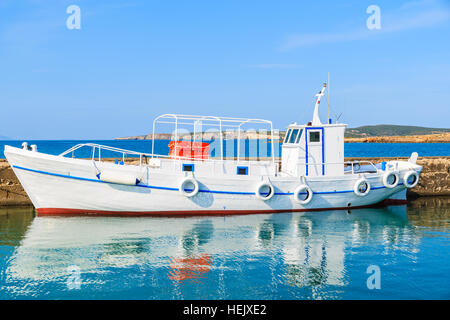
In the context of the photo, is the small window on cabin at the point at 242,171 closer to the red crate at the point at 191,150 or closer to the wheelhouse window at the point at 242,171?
the wheelhouse window at the point at 242,171

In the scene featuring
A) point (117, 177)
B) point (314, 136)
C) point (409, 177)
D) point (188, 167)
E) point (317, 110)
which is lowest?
point (409, 177)

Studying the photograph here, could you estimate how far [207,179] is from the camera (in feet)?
43.1

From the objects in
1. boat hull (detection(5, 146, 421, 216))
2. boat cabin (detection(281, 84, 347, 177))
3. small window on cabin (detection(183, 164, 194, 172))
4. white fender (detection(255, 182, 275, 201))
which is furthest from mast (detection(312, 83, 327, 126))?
small window on cabin (detection(183, 164, 194, 172))

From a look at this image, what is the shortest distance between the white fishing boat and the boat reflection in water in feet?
2.13

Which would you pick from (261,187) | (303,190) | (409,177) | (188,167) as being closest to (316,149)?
(303,190)

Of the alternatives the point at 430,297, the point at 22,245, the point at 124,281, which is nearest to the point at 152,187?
the point at 22,245

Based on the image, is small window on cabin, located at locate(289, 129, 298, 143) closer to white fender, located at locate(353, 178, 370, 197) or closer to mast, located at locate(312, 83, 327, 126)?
mast, located at locate(312, 83, 327, 126)

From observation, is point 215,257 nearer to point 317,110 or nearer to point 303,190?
point 303,190

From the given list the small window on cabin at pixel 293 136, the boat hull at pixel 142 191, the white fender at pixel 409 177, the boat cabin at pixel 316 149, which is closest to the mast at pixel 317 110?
the boat cabin at pixel 316 149

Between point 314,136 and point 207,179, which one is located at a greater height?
point 314,136

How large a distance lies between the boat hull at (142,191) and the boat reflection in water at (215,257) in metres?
0.52

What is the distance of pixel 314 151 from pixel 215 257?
7.47m

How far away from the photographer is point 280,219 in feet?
43.1
